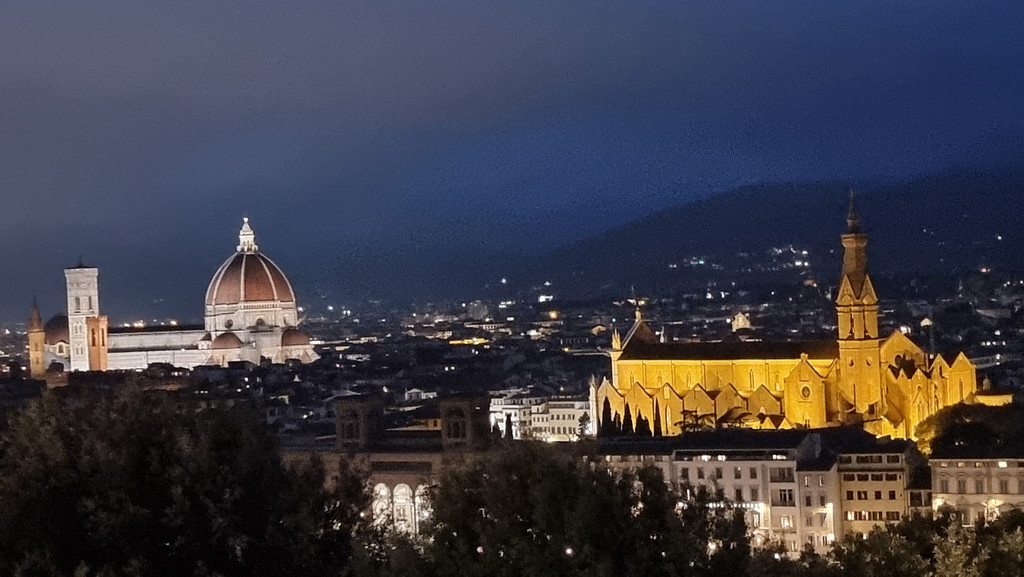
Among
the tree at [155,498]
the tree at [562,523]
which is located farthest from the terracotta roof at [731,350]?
the tree at [562,523]

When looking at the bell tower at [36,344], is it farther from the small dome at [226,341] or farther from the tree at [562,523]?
the tree at [562,523]

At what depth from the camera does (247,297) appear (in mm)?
115750

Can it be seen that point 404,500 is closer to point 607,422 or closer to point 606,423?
point 606,423

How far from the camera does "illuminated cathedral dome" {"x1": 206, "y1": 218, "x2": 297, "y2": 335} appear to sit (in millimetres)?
116188

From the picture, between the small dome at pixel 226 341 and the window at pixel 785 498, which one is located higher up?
the small dome at pixel 226 341

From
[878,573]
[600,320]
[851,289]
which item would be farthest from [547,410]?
[600,320]

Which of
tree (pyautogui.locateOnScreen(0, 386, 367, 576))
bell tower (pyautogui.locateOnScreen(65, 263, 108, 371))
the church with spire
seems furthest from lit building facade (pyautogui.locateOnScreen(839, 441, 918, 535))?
bell tower (pyautogui.locateOnScreen(65, 263, 108, 371))

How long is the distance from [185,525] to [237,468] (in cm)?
88

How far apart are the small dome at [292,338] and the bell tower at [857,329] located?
6172 cm

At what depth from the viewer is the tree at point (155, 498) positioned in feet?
71.3

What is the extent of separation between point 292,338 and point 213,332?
4.60 metres

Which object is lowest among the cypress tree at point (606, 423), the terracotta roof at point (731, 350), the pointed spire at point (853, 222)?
the cypress tree at point (606, 423)

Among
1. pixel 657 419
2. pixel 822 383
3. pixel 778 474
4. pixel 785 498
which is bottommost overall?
pixel 785 498

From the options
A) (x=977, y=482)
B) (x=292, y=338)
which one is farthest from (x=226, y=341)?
(x=977, y=482)
